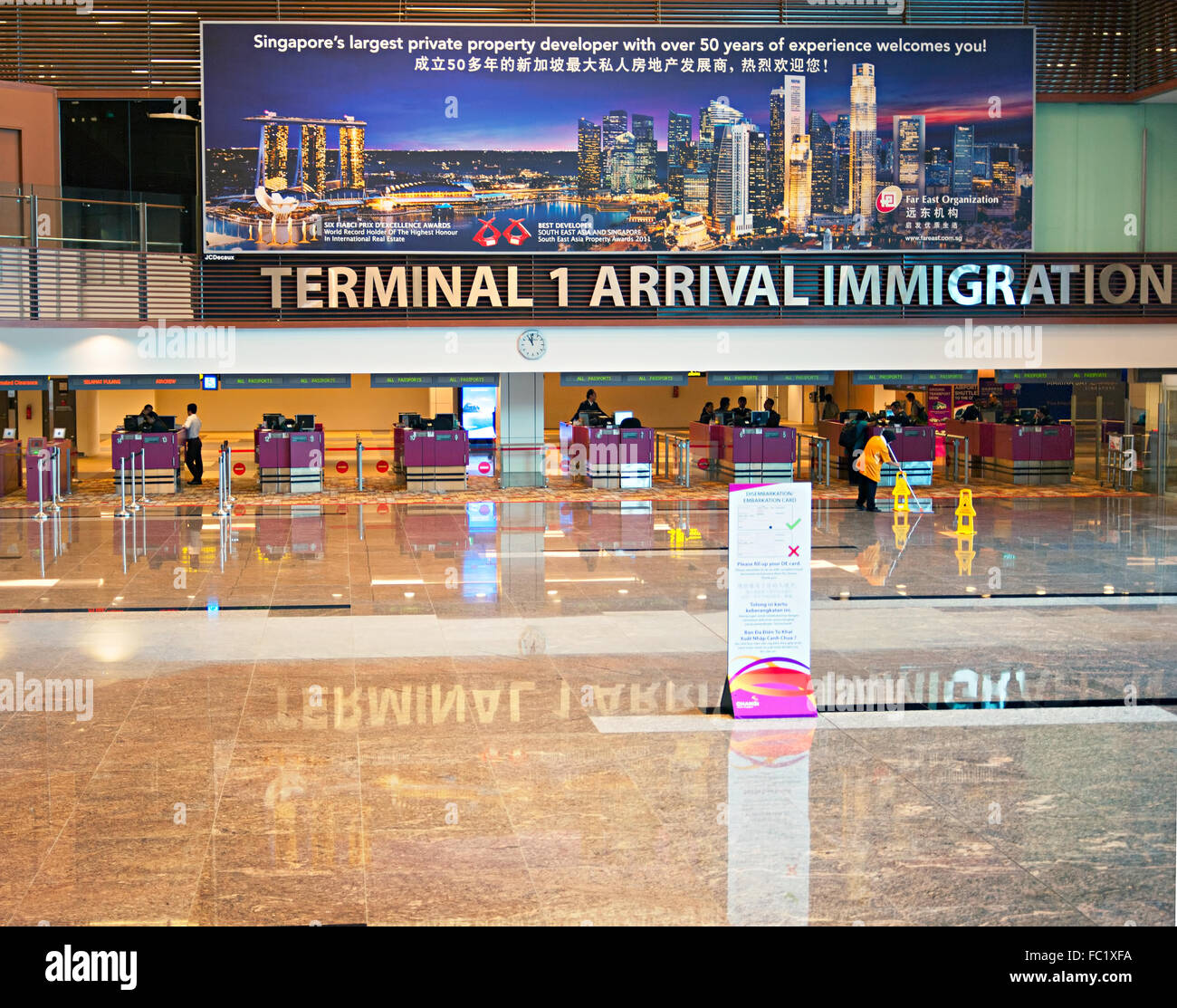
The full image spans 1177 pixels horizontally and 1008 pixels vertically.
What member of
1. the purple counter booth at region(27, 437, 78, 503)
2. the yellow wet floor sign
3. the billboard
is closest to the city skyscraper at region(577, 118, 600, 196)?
the billboard

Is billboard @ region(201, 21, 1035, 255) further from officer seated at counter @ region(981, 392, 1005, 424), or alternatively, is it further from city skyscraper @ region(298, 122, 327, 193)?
officer seated at counter @ region(981, 392, 1005, 424)

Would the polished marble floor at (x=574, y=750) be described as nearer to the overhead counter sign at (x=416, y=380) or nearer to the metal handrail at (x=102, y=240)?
the metal handrail at (x=102, y=240)

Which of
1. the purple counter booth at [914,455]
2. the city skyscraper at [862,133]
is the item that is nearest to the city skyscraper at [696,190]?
the city skyscraper at [862,133]

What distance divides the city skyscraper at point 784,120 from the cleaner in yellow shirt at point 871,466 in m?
6.71

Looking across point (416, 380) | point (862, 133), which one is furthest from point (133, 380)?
point (862, 133)

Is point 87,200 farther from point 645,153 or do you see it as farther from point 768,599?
point 768,599

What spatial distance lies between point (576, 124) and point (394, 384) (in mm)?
6072

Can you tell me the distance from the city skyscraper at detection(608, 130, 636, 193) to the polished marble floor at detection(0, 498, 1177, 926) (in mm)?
11447

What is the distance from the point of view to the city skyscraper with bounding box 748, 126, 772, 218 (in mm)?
25812

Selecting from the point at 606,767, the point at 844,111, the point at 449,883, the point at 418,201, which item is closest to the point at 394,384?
the point at 418,201

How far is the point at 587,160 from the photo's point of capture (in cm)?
2559

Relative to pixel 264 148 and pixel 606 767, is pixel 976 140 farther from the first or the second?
pixel 606 767

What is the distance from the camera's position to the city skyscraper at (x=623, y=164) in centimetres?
2566

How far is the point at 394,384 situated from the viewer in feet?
86.2
